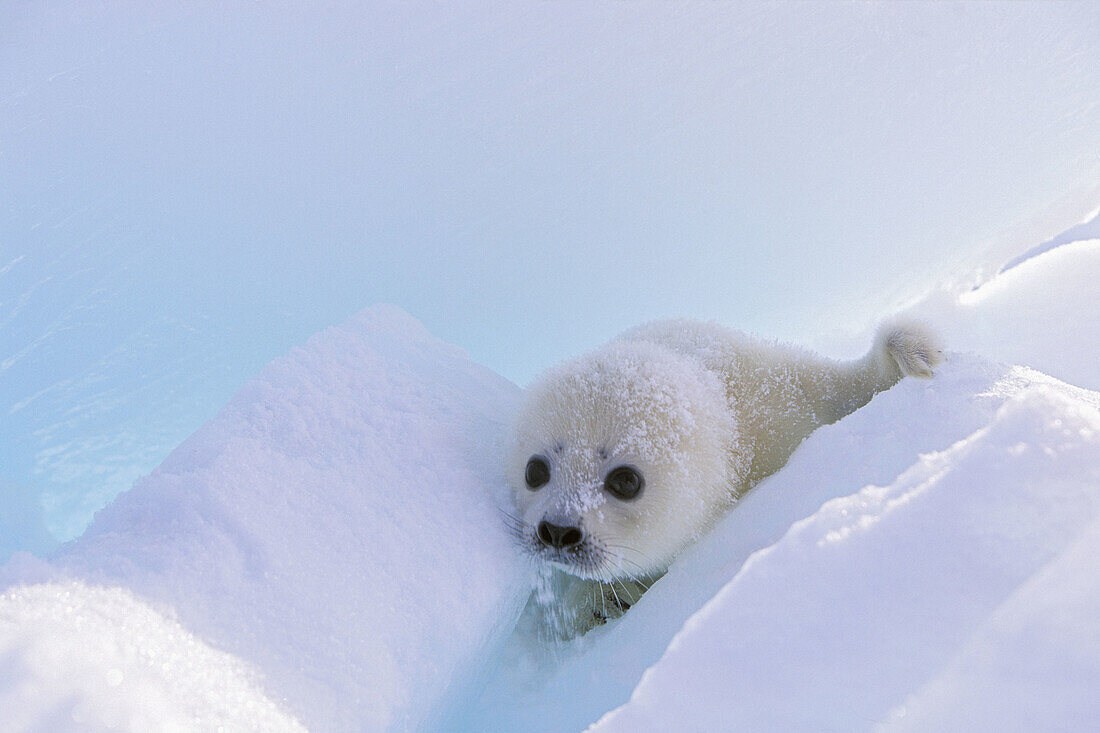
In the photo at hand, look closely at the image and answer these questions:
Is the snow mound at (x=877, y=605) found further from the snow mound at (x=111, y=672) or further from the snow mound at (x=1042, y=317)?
the snow mound at (x=1042, y=317)

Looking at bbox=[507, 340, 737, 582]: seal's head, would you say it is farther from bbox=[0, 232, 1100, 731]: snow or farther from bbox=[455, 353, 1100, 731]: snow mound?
bbox=[455, 353, 1100, 731]: snow mound

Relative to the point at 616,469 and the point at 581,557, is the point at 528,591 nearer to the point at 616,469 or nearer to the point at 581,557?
the point at 581,557

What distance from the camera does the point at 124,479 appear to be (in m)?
4.38

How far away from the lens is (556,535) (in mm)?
1790

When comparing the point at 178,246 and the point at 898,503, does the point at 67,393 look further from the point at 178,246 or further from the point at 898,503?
the point at 898,503

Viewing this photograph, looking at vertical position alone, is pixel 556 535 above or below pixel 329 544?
below

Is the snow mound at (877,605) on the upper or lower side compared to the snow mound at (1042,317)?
upper

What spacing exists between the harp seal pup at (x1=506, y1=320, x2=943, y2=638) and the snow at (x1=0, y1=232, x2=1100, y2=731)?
13 centimetres

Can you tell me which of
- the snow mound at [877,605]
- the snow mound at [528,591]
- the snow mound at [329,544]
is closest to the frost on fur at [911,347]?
the snow mound at [528,591]

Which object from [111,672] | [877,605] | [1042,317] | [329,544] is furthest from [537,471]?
[1042,317]

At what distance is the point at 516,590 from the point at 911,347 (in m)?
1.32

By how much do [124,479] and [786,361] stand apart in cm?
400

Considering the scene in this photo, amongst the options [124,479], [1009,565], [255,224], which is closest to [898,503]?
[1009,565]

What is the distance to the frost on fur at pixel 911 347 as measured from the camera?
1975mm
